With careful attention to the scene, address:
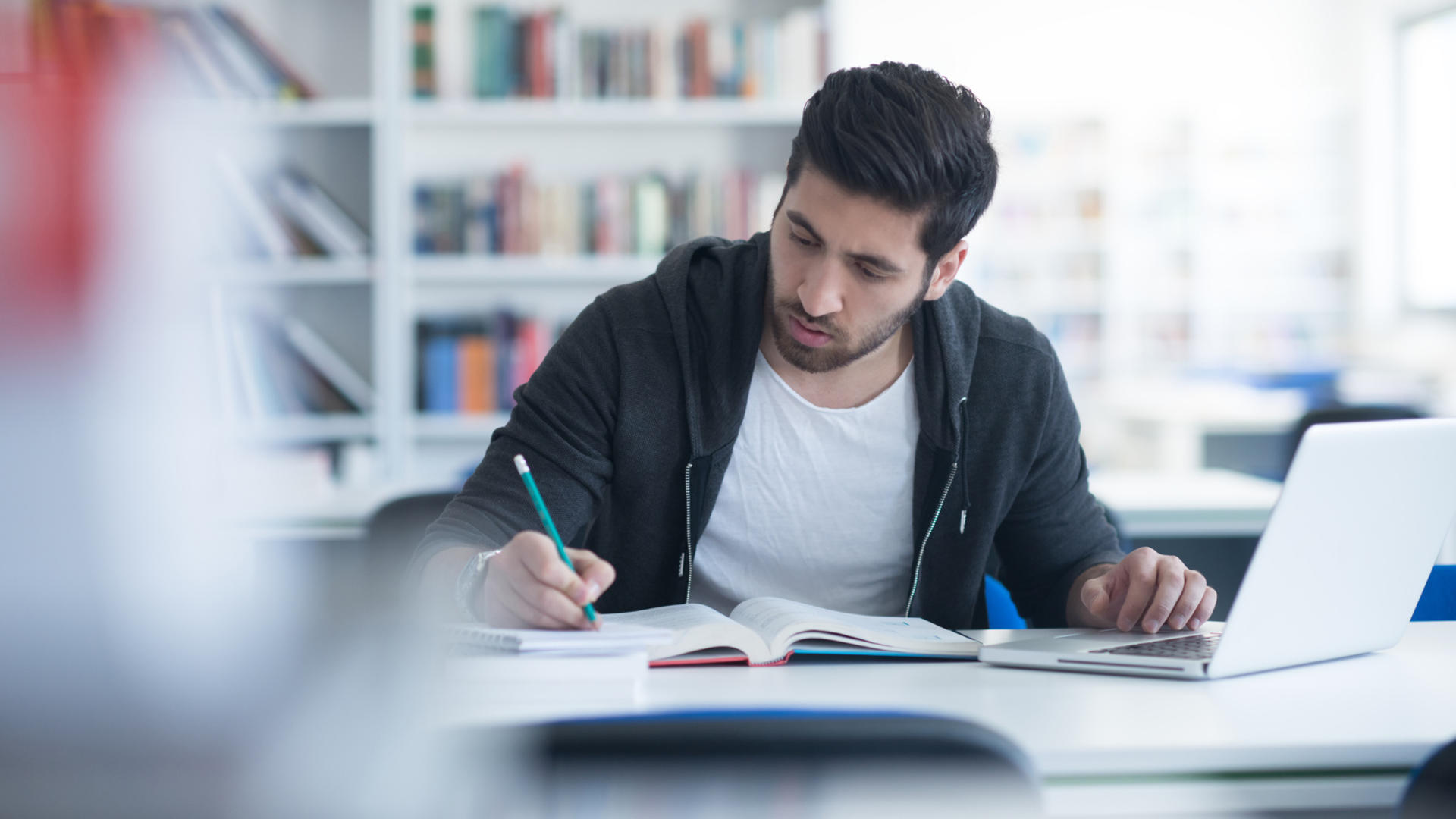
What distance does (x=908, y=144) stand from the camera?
1.41 meters

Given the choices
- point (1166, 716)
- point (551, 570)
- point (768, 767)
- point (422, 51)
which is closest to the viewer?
point (768, 767)

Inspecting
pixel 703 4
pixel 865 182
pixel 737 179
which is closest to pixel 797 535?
pixel 865 182

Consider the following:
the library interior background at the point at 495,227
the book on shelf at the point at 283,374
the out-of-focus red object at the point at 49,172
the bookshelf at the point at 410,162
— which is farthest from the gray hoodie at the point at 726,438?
the book on shelf at the point at 283,374

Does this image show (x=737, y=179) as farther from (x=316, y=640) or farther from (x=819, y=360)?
(x=316, y=640)

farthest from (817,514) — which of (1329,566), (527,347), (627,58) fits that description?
(627,58)

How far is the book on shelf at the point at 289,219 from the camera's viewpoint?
3.38 metres

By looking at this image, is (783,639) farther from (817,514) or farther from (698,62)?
(698,62)

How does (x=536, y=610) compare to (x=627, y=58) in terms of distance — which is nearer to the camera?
(x=536, y=610)

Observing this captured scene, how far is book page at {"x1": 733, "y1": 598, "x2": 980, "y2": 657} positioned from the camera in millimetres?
1117

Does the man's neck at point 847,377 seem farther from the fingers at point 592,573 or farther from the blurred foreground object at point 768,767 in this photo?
the blurred foreground object at point 768,767

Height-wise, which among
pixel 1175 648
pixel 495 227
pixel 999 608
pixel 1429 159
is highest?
pixel 1429 159

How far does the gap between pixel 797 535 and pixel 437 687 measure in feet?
2.14

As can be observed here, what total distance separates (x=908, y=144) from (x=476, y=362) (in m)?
2.35

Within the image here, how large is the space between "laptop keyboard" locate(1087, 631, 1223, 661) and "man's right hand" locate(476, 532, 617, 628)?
1.48 ft
